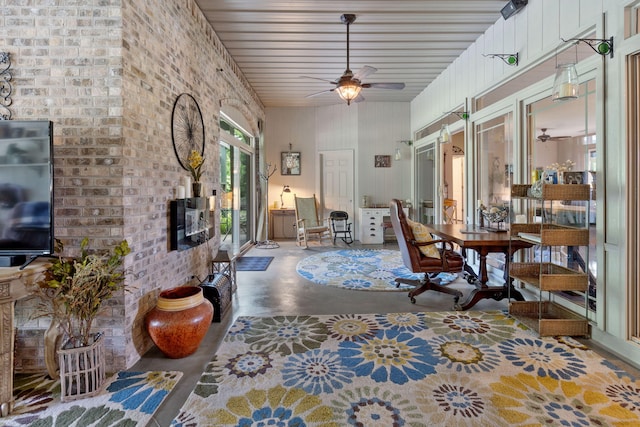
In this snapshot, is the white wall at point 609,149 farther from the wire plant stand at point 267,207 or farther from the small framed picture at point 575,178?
the wire plant stand at point 267,207

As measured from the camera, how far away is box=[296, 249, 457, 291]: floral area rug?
418cm

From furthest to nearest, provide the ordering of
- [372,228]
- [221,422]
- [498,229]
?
[372,228] < [498,229] < [221,422]

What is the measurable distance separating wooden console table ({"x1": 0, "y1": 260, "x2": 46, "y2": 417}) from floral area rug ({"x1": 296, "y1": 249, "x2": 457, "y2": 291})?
9.75 feet

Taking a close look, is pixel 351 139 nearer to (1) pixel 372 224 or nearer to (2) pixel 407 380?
(1) pixel 372 224

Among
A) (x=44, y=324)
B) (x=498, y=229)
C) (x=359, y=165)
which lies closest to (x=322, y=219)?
(x=359, y=165)

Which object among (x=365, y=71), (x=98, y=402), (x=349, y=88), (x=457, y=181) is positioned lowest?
(x=98, y=402)

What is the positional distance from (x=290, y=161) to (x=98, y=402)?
262 inches

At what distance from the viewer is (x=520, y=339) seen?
8.45 ft

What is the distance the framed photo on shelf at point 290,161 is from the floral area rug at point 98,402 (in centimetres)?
629

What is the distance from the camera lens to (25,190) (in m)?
1.94

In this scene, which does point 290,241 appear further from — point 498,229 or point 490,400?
point 490,400

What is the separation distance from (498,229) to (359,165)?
4.43m

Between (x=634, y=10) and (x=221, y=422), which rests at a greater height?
(x=634, y=10)

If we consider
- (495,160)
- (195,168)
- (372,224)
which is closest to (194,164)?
(195,168)
